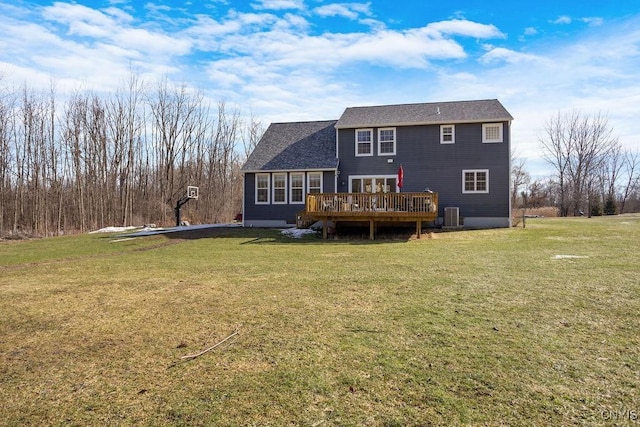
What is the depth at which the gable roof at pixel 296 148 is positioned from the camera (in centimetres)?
2117

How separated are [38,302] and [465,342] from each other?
620cm

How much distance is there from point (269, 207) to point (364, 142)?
6207 millimetres

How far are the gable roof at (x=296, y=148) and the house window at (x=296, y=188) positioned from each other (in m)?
0.51

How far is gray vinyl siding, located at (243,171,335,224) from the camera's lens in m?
20.8

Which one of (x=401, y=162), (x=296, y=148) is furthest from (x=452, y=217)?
(x=296, y=148)

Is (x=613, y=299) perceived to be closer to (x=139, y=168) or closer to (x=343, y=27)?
(x=343, y=27)

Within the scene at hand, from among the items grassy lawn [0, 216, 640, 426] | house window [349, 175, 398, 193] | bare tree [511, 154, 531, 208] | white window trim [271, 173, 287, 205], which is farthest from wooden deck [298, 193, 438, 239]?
bare tree [511, 154, 531, 208]

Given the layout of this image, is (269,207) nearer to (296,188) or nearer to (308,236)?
(296,188)

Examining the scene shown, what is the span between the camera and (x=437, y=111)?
20.7 metres

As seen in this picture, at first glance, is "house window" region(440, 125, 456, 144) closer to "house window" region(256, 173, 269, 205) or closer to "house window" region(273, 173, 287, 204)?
"house window" region(273, 173, 287, 204)

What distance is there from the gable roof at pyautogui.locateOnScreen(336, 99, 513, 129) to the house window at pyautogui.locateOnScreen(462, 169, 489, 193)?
253cm

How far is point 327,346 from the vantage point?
13.3 ft

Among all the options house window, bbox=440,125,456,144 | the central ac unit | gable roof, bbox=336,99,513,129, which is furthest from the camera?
→ house window, bbox=440,125,456,144

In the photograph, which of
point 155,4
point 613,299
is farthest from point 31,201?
point 613,299
